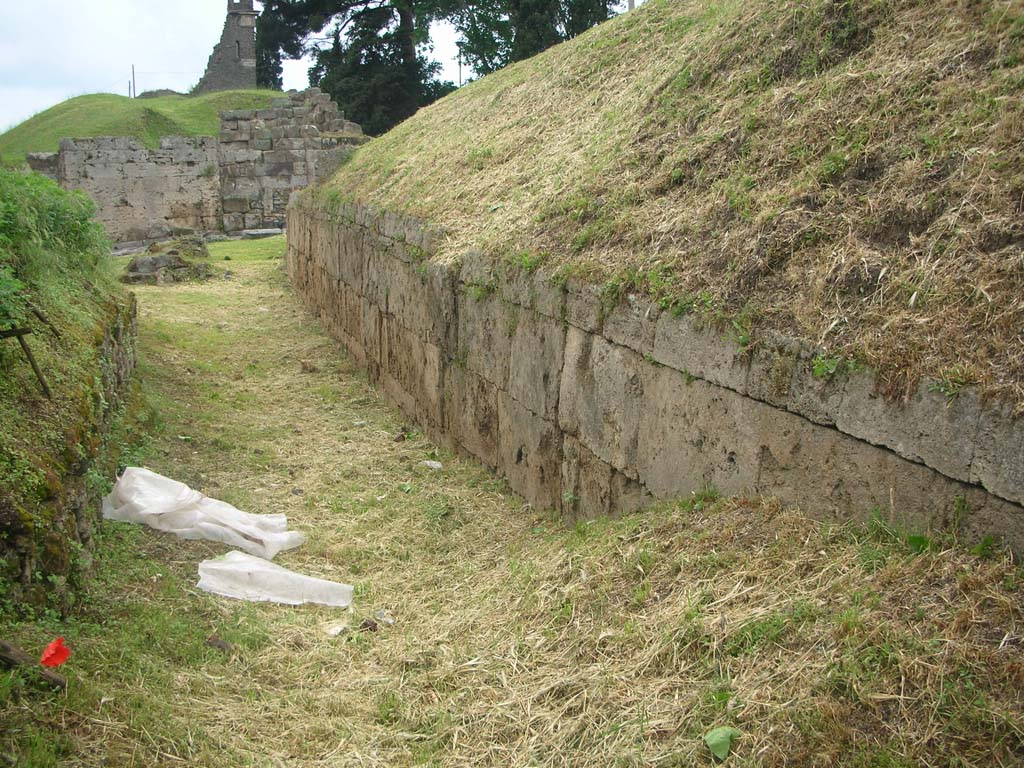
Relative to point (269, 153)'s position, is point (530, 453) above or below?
below

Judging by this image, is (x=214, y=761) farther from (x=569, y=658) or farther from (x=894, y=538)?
(x=894, y=538)

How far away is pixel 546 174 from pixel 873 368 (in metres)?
4.36

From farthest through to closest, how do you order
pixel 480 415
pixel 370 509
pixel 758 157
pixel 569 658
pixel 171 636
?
1. pixel 480 415
2. pixel 370 509
3. pixel 758 157
4. pixel 171 636
5. pixel 569 658

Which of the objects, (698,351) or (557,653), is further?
(698,351)

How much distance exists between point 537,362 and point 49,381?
2711 mm

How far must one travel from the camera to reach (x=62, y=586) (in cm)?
373

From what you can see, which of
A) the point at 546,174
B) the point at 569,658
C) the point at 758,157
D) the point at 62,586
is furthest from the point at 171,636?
the point at 546,174

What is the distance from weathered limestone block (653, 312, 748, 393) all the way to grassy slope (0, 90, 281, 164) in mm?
25828

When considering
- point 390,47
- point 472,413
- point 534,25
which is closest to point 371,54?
point 390,47

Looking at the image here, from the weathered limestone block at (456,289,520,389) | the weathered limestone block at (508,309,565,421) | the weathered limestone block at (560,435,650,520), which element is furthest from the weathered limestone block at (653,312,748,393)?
the weathered limestone block at (456,289,520,389)

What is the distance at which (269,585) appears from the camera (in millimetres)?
4805

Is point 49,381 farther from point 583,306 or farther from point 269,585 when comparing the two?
point 583,306

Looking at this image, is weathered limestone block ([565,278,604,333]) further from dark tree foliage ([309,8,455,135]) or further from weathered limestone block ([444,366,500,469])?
dark tree foliage ([309,8,455,135])

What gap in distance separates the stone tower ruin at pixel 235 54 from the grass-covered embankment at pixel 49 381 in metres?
33.7
